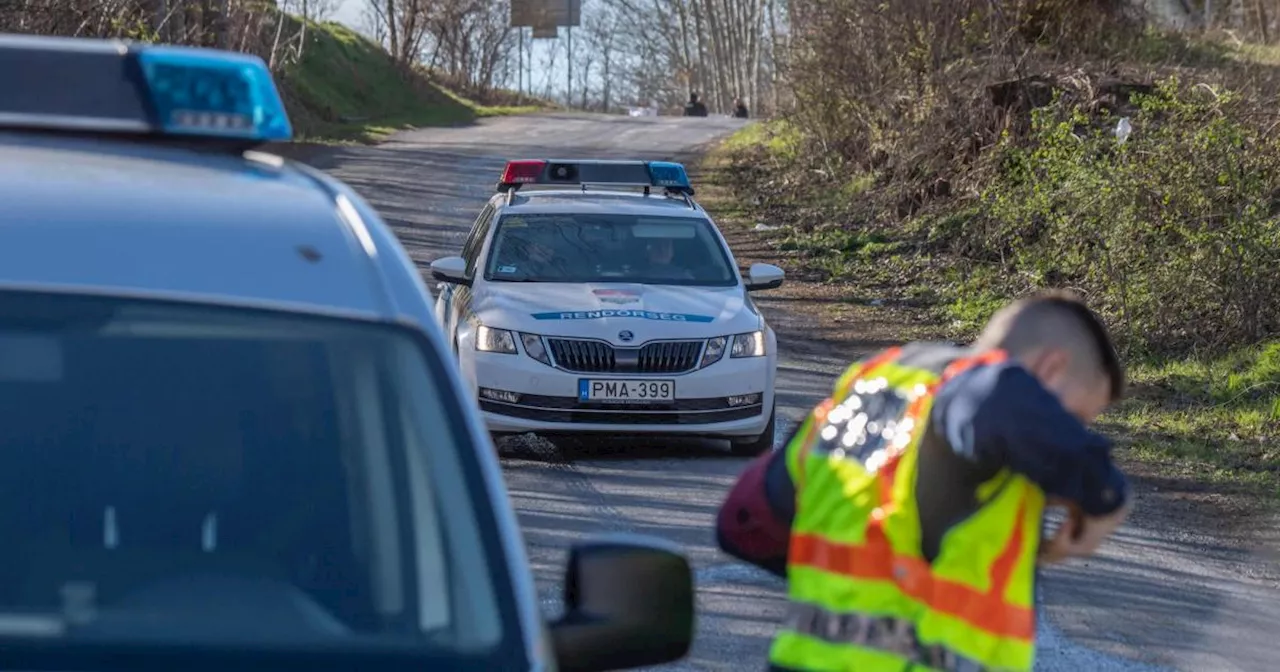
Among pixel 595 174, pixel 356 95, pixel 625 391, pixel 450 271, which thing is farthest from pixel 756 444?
pixel 356 95

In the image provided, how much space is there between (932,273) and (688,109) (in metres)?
48.1

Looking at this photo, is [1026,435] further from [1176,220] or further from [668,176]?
[1176,220]

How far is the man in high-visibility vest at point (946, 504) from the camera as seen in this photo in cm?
246

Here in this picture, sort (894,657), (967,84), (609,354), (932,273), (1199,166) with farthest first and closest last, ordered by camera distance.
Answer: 1. (967,84)
2. (932,273)
3. (1199,166)
4. (609,354)
5. (894,657)

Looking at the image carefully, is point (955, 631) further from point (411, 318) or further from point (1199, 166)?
point (1199, 166)

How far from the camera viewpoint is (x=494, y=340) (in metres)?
9.87

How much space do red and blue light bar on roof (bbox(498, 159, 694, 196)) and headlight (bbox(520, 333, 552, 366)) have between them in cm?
261

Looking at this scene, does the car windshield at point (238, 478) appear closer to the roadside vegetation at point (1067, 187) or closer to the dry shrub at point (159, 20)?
the roadside vegetation at point (1067, 187)

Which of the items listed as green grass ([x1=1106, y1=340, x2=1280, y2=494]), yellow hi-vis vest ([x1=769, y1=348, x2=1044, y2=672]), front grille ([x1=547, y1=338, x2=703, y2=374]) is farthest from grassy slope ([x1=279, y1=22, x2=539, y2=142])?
yellow hi-vis vest ([x1=769, y1=348, x2=1044, y2=672])

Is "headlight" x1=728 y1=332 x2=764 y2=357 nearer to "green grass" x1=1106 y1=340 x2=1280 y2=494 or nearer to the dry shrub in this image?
"green grass" x1=1106 y1=340 x2=1280 y2=494

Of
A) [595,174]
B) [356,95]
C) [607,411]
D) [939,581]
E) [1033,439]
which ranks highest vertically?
[1033,439]

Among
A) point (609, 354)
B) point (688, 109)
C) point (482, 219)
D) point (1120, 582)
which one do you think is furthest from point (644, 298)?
point (688, 109)

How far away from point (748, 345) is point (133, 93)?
703 centimetres

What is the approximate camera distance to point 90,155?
321cm
